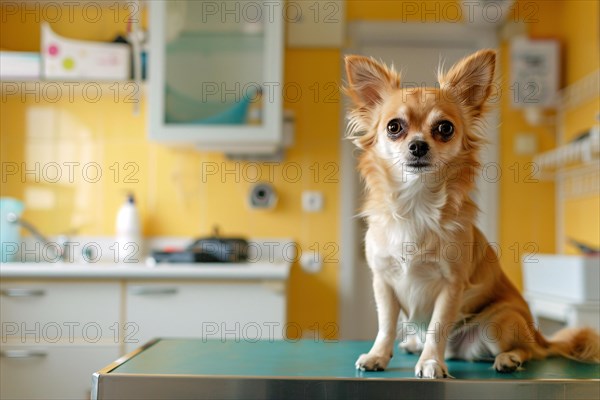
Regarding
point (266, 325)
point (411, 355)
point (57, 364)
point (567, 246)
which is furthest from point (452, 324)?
point (567, 246)

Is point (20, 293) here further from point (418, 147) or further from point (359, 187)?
point (418, 147)

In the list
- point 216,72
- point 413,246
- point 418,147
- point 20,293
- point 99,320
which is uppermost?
point 216,72

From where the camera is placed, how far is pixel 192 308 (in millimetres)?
2562

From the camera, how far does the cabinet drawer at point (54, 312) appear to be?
8.31 ft

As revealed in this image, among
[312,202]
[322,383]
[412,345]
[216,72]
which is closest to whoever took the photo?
[322,383]

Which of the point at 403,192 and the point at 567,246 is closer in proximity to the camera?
the point at 403,192

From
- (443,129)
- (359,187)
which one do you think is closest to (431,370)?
(443,129)

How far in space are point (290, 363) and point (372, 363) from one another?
5.3 inches

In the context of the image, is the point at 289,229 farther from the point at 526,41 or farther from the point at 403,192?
the point at 403,192

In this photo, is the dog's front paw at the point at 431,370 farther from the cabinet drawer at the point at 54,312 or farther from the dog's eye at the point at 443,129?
the cabinet drawer at the point at 54,312

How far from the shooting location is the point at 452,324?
3.27 feet

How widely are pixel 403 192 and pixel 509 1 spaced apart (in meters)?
2.26

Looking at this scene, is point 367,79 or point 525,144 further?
point 525,144

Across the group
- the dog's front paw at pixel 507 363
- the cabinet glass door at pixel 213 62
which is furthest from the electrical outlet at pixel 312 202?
the dog's front paw at pixel 507 363
